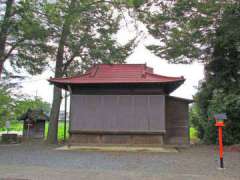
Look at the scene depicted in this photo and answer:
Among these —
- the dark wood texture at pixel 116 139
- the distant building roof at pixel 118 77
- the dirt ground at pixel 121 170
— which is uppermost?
the distant building roof at pixel 118 77

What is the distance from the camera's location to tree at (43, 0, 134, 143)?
1365cm

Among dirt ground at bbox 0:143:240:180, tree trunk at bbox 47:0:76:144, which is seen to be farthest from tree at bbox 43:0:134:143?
dirt ground at bbox 0:143:240:180

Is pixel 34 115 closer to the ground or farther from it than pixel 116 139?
farther from it

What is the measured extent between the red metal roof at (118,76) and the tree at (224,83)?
11.5 feet

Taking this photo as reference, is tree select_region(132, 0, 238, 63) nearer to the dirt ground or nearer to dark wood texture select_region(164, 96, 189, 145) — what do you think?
dark wood texture select_region(164, 96, 189, 145)

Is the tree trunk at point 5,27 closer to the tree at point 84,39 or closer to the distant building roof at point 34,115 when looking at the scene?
the tree at point 84,39

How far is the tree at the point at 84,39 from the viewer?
1365 cm

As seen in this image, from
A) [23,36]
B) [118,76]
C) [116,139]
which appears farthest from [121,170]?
[23,36]

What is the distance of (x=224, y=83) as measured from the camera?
14.3 m

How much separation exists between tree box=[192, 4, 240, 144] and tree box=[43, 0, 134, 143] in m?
5.50

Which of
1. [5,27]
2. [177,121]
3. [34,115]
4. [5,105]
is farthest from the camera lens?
[34,115]

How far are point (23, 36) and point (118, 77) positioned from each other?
603 centimetres

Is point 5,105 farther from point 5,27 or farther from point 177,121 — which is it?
point 177,121

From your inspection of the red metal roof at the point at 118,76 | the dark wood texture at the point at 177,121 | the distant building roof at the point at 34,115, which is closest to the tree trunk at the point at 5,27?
the red metal roof at the point at 118,76
